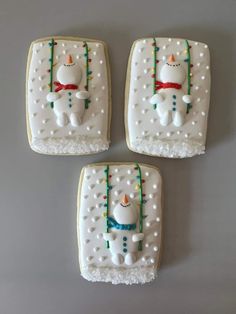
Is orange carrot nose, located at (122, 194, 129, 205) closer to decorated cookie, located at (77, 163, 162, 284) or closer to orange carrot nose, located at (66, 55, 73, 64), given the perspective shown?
decorated cookie, located at (77, 163, 162, 284)

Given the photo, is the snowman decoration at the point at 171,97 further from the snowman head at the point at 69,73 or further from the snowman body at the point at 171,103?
the snowman head at the point at 69,73

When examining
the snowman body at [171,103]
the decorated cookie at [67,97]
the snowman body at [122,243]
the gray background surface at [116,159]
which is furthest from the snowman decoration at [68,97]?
the snowman body at [122,243]

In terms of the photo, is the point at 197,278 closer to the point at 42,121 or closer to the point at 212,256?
the point at 212,256

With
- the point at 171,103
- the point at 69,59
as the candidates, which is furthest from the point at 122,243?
the point at 69,59

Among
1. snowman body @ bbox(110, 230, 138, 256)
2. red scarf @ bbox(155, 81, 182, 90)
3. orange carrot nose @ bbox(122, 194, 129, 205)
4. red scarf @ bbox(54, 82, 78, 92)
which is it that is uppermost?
red scarf @ bbox(155, 81, 182, 90)

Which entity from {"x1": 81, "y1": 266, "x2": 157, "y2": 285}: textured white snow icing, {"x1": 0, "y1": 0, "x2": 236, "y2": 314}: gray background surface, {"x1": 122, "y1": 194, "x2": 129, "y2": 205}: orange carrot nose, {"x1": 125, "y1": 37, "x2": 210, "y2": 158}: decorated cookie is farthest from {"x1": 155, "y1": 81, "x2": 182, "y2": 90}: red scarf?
{"x1": 81, "y1": 266, "x2": 157, "y2": 285}: textured white snow icing

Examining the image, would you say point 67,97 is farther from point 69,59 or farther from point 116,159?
point 116,159
